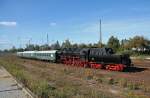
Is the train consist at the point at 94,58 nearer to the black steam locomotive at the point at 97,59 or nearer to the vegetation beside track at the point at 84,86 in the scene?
the black steam locomotive at the point at 97,59

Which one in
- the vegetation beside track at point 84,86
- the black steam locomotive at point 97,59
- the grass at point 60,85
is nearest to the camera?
the grass at point 60,85

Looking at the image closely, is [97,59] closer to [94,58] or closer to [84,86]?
[94,58]

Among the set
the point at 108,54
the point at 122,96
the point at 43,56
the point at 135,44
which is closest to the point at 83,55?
the point at 108,54

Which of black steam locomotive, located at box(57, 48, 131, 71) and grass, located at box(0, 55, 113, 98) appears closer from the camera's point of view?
grass, located at box(0, 55, 113, 98)

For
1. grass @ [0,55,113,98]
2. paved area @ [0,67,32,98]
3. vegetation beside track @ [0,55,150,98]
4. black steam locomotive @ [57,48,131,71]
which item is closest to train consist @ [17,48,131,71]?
black steam locomotive @ [57,48,131,71]

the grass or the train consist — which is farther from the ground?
the train consist

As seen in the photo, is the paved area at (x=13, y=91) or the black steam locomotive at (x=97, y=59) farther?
the black steam locomotive at (x=97, y=59)

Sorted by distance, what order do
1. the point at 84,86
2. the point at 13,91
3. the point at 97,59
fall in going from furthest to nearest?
the point at 97,59 < the point at 84,86 < the point at 13,91

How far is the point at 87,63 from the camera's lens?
114ft

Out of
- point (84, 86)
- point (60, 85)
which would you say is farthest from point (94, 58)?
point (84, 86)

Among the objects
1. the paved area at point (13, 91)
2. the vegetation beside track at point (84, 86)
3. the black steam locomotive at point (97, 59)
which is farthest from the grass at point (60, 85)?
the black steam locomotive at point (97, 59)

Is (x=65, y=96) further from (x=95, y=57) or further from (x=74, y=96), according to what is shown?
(x=95, y=57)

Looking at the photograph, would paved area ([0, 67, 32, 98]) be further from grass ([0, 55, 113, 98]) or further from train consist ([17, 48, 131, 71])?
train consist ([17, 48, 131, 71])

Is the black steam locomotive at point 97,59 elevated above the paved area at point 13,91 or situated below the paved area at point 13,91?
above
